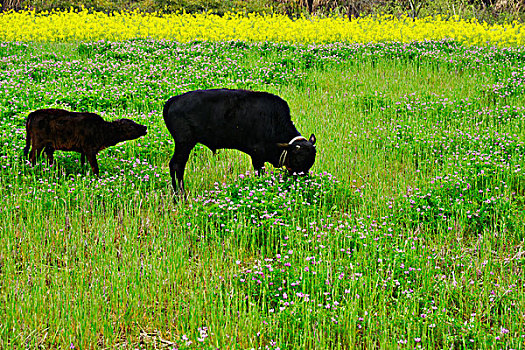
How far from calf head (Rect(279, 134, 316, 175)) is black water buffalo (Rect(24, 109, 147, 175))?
2.33 m

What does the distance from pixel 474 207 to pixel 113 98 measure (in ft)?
28.0

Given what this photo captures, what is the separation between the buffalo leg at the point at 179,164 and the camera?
23.4 feet

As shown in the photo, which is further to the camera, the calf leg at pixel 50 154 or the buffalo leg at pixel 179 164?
the calf leg at pixel 50 154

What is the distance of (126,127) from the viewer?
761 centimetres

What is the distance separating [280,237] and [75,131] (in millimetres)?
3646

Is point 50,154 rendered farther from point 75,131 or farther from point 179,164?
point 179,164

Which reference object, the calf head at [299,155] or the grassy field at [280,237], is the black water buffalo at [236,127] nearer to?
the calf head at [299,155]

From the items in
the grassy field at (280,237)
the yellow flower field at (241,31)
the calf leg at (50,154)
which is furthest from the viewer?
the yellow flower field at (241,31)

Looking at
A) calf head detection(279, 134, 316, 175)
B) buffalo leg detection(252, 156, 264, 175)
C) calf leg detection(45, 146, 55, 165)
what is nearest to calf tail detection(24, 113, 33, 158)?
calf leg detection(45, 146, 55, 165)

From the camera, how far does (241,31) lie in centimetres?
2270

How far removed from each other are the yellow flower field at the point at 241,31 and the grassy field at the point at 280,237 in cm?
1012

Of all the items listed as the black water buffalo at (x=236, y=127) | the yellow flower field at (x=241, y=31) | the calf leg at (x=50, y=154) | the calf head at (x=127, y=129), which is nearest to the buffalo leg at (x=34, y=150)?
the calf leg at (x=50, y=154)

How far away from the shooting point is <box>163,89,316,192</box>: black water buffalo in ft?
23.0

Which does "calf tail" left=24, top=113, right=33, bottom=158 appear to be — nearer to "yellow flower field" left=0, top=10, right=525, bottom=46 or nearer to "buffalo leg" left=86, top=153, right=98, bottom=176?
"buffalo leg" left=86, top=153, right=98, bottom=176
